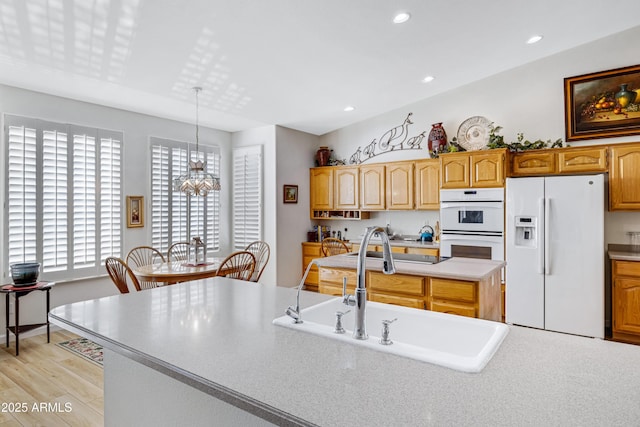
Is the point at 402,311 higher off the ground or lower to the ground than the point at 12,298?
higher

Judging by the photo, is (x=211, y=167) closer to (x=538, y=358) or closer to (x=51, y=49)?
(x=51, y=49)

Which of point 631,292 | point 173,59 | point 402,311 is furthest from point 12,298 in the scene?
point 631,292

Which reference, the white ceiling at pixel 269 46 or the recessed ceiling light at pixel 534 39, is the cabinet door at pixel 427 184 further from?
the recessed ceiling light at pixel 534 39

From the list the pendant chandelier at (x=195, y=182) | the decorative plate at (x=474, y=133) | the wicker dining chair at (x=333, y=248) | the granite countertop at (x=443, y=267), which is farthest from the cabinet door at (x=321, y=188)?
the granite countertop at (x=443, y=267)

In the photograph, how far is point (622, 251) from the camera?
13.4ft

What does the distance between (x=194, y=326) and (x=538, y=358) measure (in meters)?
1.21

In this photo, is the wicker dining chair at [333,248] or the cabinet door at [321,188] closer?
the wicker dining chair at [333,248]

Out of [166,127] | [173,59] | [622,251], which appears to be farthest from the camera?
[166,127]

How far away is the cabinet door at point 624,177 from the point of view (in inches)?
150

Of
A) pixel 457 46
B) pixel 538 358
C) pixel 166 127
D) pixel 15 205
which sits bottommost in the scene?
pixel 538 358

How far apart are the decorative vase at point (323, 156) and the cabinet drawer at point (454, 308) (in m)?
3.98

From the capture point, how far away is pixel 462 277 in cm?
239

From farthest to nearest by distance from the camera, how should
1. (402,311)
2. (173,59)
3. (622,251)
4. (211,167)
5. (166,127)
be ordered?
(211,167) < (166,127) < (622,251) < (173,59) < (402,311)

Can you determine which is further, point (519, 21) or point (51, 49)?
point (519, 21)
